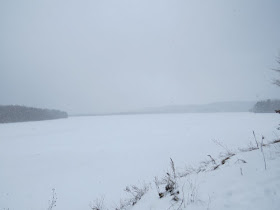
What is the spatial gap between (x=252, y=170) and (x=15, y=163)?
19157mm

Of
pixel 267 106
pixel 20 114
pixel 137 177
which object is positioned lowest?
pixel 137 177

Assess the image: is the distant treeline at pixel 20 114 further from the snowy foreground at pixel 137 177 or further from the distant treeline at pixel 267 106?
the distant treeline at pixel 267 106

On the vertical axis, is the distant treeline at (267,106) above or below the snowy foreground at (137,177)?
above

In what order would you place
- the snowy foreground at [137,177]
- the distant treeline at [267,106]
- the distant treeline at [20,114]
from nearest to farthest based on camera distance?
the snowy foreground at [137,177]
the distant treeline at [20,114]
the distant treeline at [267,106]

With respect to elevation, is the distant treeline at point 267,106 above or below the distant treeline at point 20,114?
above

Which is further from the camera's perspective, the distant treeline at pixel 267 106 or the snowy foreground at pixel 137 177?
the distant treeline at pixel 267 106

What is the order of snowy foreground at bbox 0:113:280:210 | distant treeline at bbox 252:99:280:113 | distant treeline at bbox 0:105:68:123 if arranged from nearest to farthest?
snowy foreground at bbox 0:113:280:210 < distant treeline at bbox 0:105:68:123 < distant treeline at bbox 252:99:280:113

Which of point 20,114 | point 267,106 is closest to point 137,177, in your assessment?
point 267,106

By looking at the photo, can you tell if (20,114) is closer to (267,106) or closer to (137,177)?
(137,177)

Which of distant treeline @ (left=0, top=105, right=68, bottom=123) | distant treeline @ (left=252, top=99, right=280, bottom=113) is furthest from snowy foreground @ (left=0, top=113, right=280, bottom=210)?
distant treeline @ (left=252, top=99, right=280, bottom=113)

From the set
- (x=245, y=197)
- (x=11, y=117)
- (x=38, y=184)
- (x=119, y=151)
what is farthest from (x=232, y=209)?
(x=11, y=117)

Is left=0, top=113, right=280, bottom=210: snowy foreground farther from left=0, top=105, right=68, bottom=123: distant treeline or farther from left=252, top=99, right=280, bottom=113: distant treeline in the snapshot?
left=252, top=99, right=280, bottom=113: distant treeline

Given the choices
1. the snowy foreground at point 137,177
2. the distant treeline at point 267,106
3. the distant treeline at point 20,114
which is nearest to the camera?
the snowy foreground at point 137,177

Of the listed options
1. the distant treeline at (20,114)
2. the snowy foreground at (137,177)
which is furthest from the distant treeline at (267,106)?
the distant treeline at (20,114)
